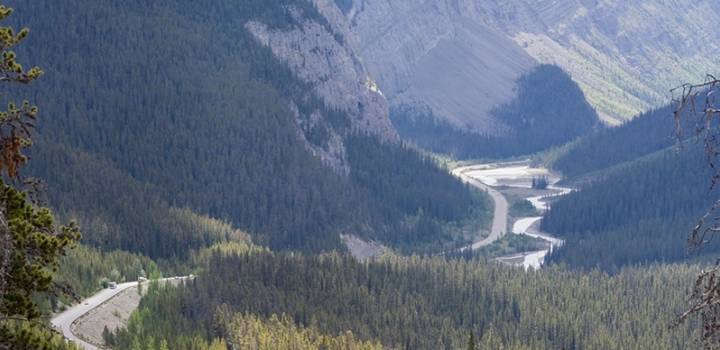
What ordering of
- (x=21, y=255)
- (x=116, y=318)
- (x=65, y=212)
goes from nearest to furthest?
1. (x=21, y=255)
2. (x=116, y=318)
3. (x=65, y=212)

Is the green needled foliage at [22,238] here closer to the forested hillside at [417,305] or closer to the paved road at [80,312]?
the paved road at [80,312]

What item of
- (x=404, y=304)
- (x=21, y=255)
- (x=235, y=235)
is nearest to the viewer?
(x=21, y=255)

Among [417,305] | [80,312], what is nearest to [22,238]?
[80,312]

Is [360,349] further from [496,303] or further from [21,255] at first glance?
[21,255]

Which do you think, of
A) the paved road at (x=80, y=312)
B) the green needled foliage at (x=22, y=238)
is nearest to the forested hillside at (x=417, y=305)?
the paved road at (x=80, y=312)

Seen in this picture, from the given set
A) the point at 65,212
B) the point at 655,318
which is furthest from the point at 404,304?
the point at 65,212

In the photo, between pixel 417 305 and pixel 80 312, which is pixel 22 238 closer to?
pixel 80 312
